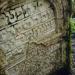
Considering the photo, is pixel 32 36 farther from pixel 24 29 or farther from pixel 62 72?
pixel 62 72

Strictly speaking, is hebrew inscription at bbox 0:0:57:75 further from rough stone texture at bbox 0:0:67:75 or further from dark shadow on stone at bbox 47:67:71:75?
dark shadow on stone at bbox 47:67:71:75

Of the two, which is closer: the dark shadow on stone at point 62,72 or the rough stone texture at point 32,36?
the rough stone texture at point 32,36

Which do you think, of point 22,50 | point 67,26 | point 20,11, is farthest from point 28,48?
point 67,26

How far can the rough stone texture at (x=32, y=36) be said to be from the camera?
330 centimetres

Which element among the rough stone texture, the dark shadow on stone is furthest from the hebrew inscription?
the dark shadow on stone

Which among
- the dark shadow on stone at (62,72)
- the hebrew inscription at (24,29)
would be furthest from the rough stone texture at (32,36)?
the dark shadow on stone at (62,72)

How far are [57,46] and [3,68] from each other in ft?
3.72

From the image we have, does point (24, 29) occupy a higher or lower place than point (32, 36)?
higher

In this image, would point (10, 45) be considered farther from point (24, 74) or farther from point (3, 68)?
point (24, 74)

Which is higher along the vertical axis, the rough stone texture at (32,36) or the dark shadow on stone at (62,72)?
the rough stone texture at (32,36)

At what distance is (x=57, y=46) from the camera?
4.14m

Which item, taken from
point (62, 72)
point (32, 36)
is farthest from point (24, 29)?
point (62, 72)

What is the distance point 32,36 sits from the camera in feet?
12.0

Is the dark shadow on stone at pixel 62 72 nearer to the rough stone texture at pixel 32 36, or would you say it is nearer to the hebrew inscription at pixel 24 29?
the rough stone texture at pixel 32 36
